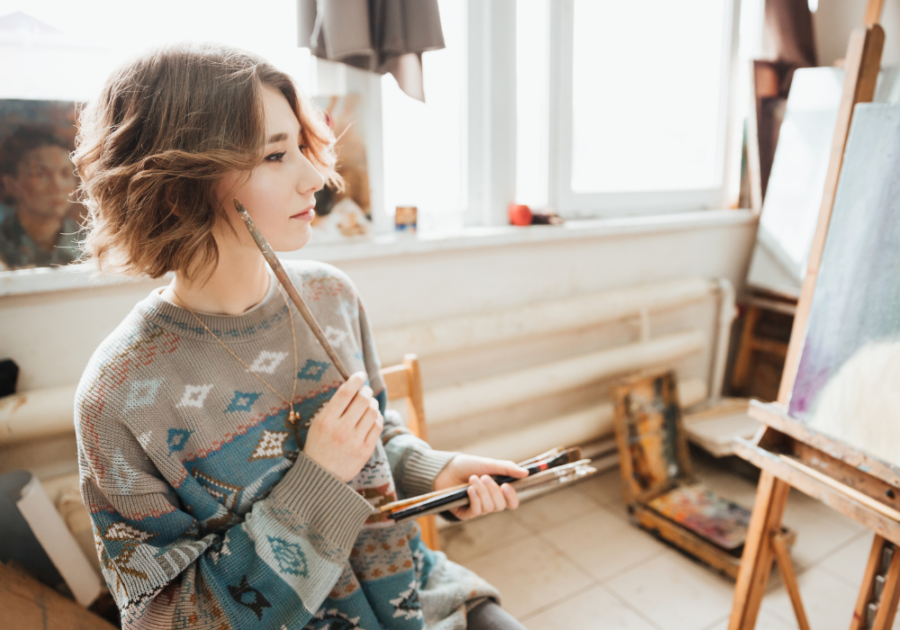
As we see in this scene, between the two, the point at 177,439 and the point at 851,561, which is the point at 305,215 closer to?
the point at 177,439

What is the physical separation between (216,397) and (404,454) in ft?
1.07

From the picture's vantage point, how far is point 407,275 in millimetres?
1587

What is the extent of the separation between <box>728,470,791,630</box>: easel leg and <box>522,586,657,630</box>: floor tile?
297mm

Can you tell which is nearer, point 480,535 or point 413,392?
point 413,392

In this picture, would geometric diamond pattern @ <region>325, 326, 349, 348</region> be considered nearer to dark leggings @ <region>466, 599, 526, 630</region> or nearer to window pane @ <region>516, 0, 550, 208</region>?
dark leggings @ <region>466, 599, 526, 630</region>

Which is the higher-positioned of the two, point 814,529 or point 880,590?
point 880,590

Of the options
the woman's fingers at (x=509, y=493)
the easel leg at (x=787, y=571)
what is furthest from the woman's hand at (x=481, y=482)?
the easel leg at (x=787, y=571)

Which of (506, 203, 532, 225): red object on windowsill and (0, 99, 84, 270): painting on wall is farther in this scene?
(506, 203, 532, 225): red object on windowsill

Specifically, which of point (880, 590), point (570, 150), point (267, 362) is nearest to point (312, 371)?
point (267, 362)

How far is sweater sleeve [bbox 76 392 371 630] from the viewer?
0.67m

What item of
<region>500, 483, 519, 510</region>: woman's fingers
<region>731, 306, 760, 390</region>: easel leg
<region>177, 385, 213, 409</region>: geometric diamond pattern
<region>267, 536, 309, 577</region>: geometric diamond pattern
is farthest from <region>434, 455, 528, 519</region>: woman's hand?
<region>731, 306, 760, 390</region>: easel leg

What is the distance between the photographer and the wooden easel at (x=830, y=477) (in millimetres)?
937

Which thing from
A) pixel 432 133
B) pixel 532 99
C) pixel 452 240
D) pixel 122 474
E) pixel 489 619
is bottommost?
pixel 489 619

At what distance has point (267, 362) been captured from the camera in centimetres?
81
